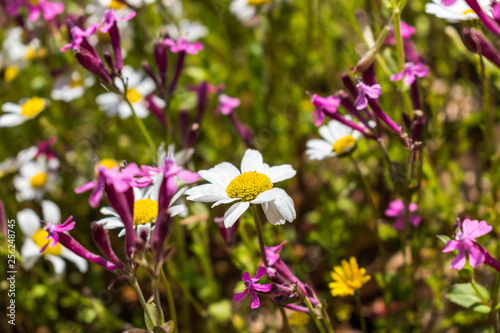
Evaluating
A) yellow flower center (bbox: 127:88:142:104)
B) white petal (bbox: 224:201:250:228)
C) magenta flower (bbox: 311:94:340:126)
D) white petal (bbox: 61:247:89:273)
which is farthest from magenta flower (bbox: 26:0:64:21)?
white petal (bbox: 224:201:250:228)

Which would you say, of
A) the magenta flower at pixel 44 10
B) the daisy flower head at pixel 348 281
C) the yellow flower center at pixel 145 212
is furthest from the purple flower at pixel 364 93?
the magenta flower at pixel 44 10

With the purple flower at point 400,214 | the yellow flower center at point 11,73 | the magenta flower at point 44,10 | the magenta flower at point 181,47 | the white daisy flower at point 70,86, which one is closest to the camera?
the magenta flower at point 181,47

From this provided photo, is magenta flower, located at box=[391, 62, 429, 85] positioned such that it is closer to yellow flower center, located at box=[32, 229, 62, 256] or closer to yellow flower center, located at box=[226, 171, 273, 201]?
yellow flower center, located at box=[226, 171, 273, 201]

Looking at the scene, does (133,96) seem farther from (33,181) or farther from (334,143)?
(334,143)

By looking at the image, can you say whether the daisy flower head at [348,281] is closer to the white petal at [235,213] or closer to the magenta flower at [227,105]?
the white petal at [235,213]

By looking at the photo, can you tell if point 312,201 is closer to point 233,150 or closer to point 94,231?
point 233,150

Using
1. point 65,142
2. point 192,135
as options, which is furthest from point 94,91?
point 192,135
